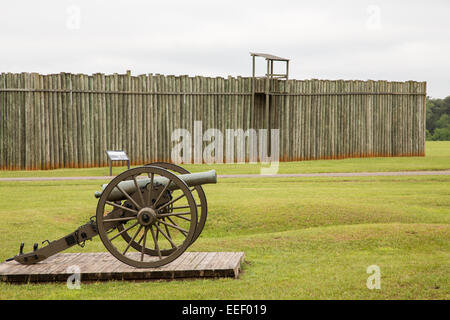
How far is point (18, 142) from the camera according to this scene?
21.9 m

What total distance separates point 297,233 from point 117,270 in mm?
3533

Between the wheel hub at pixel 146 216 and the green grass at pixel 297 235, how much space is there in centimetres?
68

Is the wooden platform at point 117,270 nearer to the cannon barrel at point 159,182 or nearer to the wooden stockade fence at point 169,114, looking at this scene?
the cannon barrel at point 159,182

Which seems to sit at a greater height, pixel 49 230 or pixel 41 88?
pixel 41 88

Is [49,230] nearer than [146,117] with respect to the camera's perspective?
Yes

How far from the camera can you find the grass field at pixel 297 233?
6.45 metres

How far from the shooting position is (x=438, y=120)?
59.6 m

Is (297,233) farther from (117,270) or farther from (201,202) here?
(117,270)

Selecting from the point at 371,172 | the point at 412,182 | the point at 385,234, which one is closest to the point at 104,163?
the point at 371,172

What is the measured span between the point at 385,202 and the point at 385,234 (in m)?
3.44

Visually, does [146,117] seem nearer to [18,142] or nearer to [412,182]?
[18,142]

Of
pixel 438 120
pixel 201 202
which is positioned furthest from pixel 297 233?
pixel 438 120

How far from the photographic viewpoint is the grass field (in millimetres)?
6449
